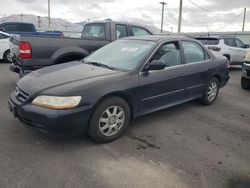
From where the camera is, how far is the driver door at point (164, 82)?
412 cm

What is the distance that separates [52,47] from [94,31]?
197 centimetres

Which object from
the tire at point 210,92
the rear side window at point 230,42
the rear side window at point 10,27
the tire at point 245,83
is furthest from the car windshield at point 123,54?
the rear side window at point 10,27

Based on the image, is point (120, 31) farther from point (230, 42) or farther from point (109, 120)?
point (230, 42)

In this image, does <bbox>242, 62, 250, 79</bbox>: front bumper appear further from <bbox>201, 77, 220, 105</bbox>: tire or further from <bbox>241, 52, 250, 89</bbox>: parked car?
<bbox>201, 77, 220, 105</bbox>: tire

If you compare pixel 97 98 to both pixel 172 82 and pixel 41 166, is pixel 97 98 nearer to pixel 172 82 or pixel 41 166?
pixel 41 166

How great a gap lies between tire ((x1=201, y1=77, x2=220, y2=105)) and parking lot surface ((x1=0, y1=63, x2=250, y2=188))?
90 cm

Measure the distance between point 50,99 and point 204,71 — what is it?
342 cm

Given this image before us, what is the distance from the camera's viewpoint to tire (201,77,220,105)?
18.2ft

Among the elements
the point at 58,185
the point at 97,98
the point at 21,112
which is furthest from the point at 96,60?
the point at 58,185

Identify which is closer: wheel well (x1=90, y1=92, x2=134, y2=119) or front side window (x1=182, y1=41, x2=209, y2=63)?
wheel well (x1=90, y1=92, x2=134, y2=119)

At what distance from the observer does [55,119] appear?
3170 millimetres

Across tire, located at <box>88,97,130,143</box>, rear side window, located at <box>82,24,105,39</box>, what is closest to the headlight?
tire, located at <box>88,97,130,143</box>

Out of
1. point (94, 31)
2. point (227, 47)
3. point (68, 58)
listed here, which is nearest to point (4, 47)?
point (94, 31)

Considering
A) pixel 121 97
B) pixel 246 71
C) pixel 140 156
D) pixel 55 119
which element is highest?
pixel 246 71
